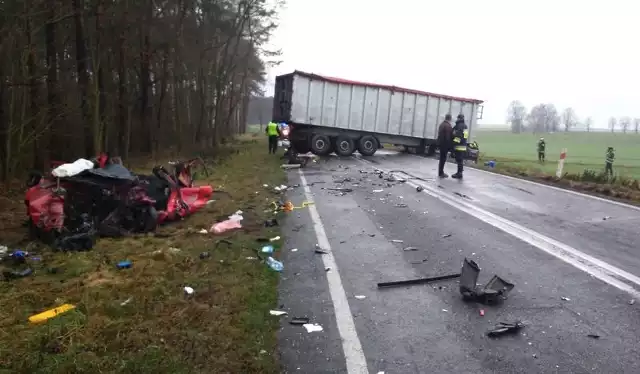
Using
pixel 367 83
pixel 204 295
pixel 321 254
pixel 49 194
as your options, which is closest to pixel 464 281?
pixel 321 254

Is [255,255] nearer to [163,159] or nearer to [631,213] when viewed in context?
[631,213]

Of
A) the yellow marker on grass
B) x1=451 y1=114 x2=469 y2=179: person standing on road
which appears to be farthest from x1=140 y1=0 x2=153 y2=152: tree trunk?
the yellow marker on grass

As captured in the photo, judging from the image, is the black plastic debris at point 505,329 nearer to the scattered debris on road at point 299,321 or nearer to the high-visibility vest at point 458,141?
the scattered debris on road at point 299,321

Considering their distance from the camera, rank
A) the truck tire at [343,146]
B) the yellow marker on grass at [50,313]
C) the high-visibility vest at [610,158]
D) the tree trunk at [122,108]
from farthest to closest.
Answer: the truck tire at [343,146]
the high-visibility vest at [610,158]
the tree trunk at [122,108]
the yellow marker on grass at [50,313]

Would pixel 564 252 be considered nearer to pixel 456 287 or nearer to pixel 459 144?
pixel 456 287

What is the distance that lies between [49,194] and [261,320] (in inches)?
143

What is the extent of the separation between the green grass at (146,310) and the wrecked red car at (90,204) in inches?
10.9

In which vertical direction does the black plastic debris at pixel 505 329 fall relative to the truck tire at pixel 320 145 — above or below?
below

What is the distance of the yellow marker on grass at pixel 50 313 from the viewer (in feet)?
12.6

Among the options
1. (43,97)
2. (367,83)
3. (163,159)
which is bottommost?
(163,159)

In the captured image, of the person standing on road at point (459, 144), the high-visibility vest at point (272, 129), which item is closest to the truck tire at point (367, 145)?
the high-visibility vest at point (272, 129)

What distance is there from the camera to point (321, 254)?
5844mm

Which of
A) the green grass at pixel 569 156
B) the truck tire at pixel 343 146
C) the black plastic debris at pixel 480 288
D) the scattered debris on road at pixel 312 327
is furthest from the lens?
the green grass at pixel 569 156

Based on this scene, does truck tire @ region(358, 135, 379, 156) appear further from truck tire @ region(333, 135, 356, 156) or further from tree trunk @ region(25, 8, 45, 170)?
tree trunk @ region(25, 8, 45, 170)
